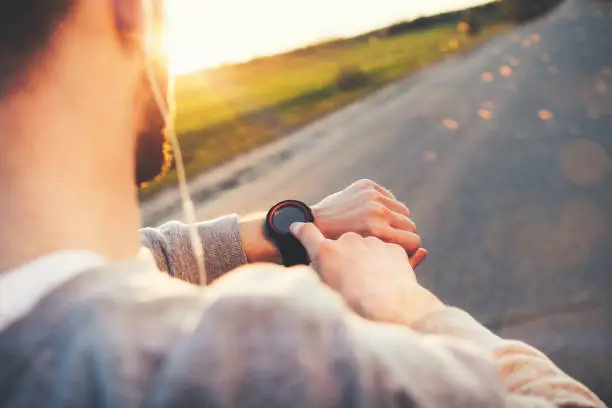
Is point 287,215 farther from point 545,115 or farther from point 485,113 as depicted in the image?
point 485,113

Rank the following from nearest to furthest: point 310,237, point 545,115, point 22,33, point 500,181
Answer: point 22,33
point 310,237
point 500,181
point 545,115

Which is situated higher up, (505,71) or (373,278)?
(373,278)

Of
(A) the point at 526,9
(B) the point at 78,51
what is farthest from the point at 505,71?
(A) the point at 526,9

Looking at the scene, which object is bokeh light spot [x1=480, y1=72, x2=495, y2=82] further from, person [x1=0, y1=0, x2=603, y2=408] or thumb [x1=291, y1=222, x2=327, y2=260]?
person [x1=0, y1=0, x2=603, y2=408]

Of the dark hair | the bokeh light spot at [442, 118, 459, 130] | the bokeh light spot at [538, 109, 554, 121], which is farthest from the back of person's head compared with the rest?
the bokeh light spot at [538, 109, 554, 121]

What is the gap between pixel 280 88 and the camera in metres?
15.1

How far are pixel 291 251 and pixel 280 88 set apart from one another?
13.9m

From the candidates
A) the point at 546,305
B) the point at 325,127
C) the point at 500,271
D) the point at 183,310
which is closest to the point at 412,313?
the point at 183,310

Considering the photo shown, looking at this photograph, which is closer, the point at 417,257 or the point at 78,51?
the point at 78,51

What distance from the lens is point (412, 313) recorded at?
802mm

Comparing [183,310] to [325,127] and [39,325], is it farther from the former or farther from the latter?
[325,127]

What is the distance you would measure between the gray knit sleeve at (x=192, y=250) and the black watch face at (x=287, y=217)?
11 centimetres

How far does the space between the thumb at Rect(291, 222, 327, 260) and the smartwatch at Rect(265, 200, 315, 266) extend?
0.63 ft

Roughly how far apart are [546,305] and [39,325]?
3799 mm
